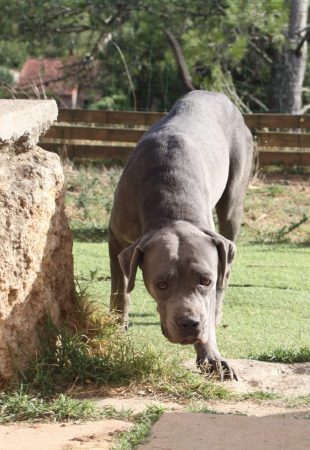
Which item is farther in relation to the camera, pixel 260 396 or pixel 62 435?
pixel 260 396

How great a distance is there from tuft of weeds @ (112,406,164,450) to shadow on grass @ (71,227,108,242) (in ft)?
20.2

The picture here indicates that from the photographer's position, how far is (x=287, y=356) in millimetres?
5375

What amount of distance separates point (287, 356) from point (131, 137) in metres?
9.78

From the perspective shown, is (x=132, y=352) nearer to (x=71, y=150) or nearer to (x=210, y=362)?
Result: (x=210, y=362)

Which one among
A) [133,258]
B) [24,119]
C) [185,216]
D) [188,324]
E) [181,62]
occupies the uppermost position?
[181,62]

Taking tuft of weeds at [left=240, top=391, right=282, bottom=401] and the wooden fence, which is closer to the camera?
tuft of weeds at [left=240, top=391, right=282, bottom=401]

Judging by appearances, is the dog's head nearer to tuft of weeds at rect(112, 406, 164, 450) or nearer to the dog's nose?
the dog's nose

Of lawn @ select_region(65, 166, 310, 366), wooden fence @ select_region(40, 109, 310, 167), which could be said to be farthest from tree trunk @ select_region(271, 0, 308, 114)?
lawn @ select_region(65, 166, 310, 366)

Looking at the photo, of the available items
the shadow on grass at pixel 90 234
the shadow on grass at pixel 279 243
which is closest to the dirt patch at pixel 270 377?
the shadow on grass at pixel 279 243

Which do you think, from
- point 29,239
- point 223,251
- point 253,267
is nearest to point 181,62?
point 253,267

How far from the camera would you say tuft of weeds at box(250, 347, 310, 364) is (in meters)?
5.36

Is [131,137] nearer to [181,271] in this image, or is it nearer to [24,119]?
[24,119]

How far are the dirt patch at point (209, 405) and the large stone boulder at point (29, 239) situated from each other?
0.49m

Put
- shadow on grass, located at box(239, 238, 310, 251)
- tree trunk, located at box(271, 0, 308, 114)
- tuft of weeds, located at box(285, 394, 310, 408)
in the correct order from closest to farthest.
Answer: tuft of weeds, located at box(285, 394, 310, 408) → shadow on grass, located at box(239, 238, 310, 251) → tree trunk, located at box(271, 0, 308, 114)
